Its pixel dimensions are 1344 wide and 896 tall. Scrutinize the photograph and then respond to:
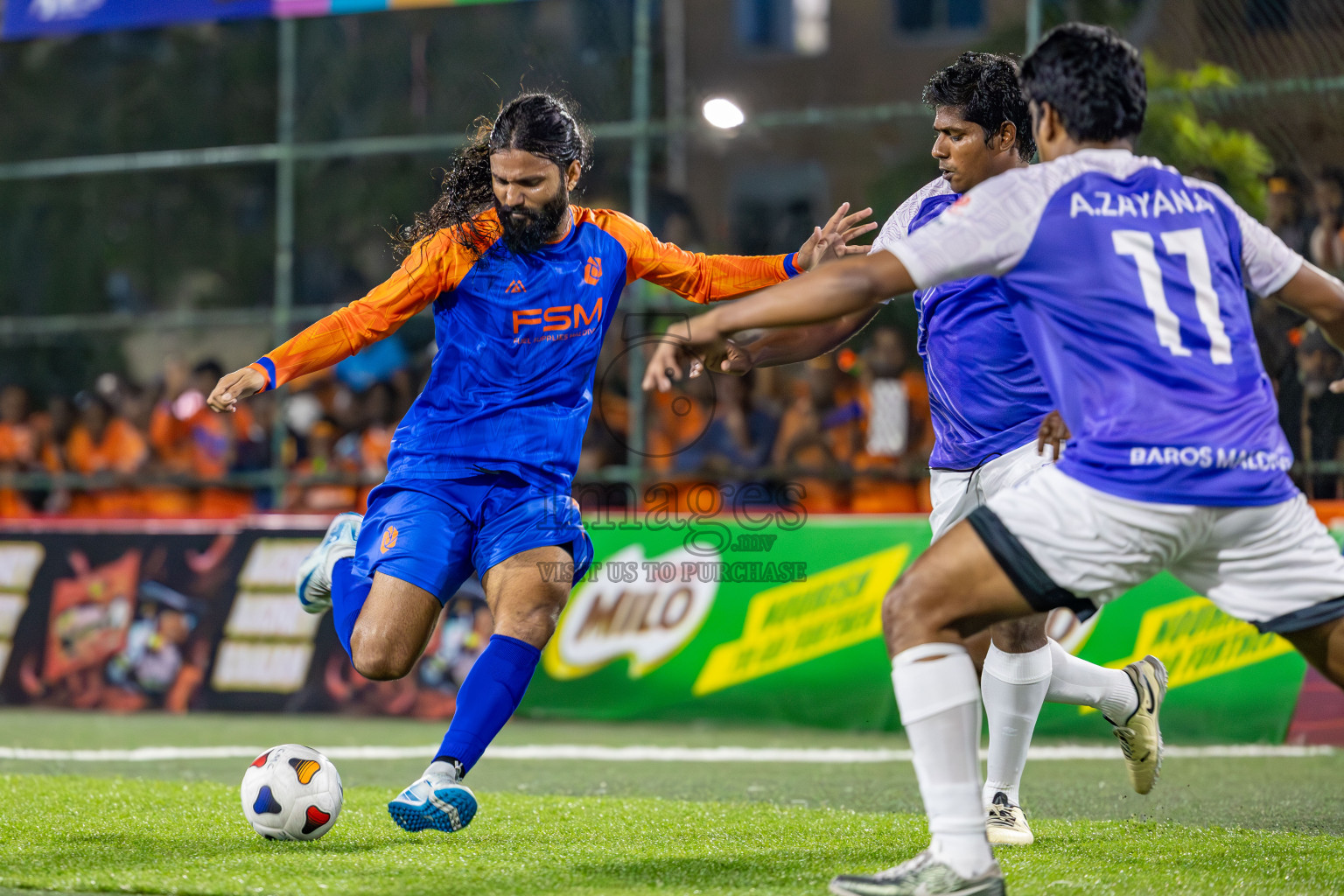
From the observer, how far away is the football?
5090mm

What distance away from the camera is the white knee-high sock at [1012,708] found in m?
5.46

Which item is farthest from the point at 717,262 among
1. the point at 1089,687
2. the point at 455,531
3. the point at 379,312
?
the point at 1089,687

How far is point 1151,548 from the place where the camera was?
3789 millimetres

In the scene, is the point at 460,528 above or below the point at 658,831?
above

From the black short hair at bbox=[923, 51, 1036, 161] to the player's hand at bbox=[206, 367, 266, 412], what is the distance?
8.29ft

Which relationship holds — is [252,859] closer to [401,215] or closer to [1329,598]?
[1329,598]

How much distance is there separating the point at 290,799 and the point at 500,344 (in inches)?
65.2

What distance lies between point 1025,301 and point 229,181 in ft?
39.7

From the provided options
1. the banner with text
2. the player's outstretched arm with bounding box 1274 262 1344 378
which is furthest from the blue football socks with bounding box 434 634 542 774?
the banner with text

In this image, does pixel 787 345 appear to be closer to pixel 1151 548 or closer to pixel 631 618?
pixel 1151 548

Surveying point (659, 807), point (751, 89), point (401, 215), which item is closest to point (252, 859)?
point (659, 807)

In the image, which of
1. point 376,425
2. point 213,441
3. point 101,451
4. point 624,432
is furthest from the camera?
point 101,451

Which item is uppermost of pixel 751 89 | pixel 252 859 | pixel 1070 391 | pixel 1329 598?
pixel 751 89

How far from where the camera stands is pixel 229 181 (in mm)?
14672
